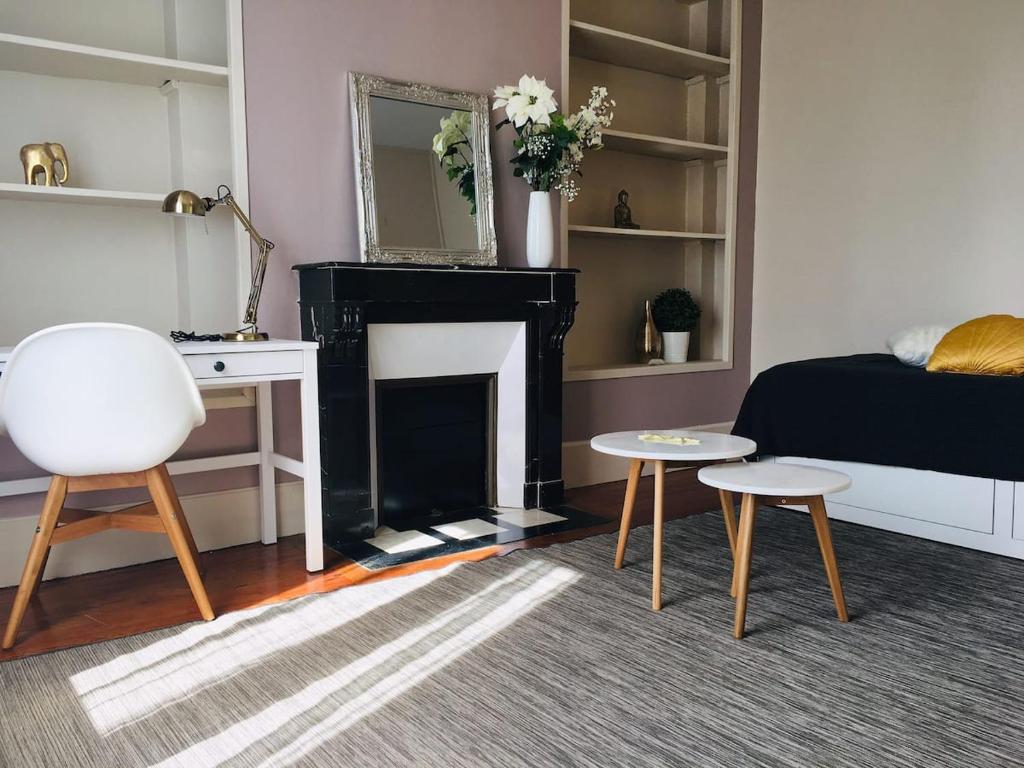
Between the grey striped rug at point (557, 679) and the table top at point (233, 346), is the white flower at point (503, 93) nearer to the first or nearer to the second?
the table top at point (233, 346)

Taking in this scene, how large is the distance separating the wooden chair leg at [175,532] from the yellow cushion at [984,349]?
2.67m

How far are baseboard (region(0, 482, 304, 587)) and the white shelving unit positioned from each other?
0.65 metres

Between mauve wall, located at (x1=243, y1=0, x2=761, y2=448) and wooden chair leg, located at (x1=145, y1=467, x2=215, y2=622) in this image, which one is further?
mauve wall, located at (x1=243, y1=0, x2=761, y2=448)

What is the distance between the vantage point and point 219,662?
210 centimetres

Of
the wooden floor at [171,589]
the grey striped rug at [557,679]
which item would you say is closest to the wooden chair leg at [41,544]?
the wooden floor at [171,589]

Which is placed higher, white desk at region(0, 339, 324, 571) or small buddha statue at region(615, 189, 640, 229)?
small buddha statue at region(615, 189, 640, 229)

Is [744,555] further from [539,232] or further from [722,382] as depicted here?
[722,382]

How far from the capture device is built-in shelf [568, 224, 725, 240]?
4102 mm

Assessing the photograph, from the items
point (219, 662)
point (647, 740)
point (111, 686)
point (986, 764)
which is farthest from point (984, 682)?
point (111, 686)

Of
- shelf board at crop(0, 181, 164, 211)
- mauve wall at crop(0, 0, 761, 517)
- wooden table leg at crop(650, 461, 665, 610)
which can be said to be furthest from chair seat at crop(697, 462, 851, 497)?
shelf board at crop(0, 181, 164, 211)

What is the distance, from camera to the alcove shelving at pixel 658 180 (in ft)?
14.6

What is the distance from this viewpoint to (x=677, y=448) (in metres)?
2.52

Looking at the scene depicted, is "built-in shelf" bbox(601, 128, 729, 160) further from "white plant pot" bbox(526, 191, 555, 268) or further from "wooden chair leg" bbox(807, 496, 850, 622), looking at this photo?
"wooden chair leg" bbox(807, 496, 850, 622)

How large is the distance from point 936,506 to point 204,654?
253 cm
